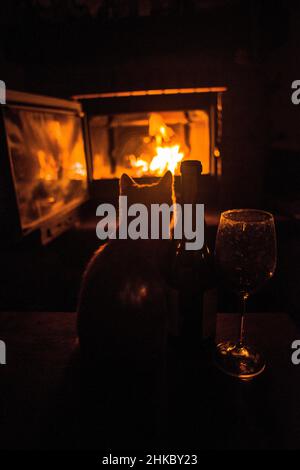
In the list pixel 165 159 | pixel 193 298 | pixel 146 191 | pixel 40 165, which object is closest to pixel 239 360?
pixel 193 298

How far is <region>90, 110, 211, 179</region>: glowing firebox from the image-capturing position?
6.61 ft

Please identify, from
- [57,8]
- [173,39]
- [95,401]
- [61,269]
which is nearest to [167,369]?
[95,401]

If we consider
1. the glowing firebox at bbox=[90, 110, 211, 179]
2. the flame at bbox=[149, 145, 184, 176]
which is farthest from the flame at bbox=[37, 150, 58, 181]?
the flame at bbox=[149, 145, 184, 176]

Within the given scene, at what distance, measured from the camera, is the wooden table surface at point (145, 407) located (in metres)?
0.39

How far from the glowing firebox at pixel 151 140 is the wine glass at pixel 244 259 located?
1509 millimetres

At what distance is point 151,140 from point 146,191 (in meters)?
1.64

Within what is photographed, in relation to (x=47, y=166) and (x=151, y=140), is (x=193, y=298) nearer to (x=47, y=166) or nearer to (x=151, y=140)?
(x=47, y=166)

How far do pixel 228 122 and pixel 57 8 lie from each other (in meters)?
1.05

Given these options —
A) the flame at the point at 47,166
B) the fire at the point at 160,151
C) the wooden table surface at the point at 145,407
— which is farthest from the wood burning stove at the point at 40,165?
the wooden table surface at the point at 145,407

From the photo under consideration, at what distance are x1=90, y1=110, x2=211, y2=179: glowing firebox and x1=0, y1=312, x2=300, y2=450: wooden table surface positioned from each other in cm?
159

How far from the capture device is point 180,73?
1926 mm

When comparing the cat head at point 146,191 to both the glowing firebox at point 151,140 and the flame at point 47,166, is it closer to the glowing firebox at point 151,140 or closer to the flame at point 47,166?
the flame at point 47,166

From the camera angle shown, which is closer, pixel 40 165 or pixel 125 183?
pixel 125 183
